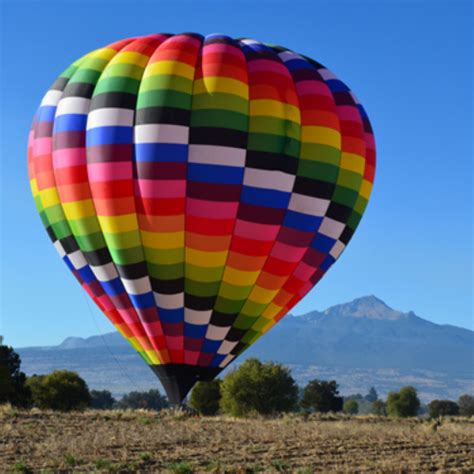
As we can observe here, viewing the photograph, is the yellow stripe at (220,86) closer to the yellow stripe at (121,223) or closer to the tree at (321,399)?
the yellow stripe at (121,223)

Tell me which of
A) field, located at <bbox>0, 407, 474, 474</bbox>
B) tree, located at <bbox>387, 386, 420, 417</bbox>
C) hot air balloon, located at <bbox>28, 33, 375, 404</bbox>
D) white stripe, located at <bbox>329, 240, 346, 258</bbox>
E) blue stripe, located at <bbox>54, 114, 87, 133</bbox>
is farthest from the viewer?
tree, located at <bbox>387, 386, 420, 417</bbox>

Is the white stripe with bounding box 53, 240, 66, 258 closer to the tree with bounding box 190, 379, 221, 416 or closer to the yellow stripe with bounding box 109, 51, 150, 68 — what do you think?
the yellow stripe with bounding box 109, 51, 150, 68

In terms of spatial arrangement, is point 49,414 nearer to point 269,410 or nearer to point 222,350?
point 222,350

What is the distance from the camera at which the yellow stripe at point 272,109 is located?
92.2 ft

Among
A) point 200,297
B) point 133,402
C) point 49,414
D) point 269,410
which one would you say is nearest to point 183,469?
point 200,297

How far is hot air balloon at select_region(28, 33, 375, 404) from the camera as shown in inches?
1084

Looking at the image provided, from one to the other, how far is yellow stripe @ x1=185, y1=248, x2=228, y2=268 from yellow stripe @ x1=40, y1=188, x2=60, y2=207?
543 cm

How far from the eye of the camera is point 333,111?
30.0 meters

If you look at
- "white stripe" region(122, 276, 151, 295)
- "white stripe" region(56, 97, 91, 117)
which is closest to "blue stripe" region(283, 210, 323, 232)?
"white stripe" region(122, 276, 151, 295)

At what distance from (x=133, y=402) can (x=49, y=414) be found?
442 feet

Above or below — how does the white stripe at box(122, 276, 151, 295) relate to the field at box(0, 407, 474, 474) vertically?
above

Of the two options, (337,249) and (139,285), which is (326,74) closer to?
(337,249)

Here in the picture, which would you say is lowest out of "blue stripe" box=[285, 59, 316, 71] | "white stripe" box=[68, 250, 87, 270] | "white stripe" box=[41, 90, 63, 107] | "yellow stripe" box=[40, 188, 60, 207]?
"white stripe" box=[68, 250, 87, 270]

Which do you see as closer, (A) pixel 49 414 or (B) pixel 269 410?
(A) pixel 49 414
